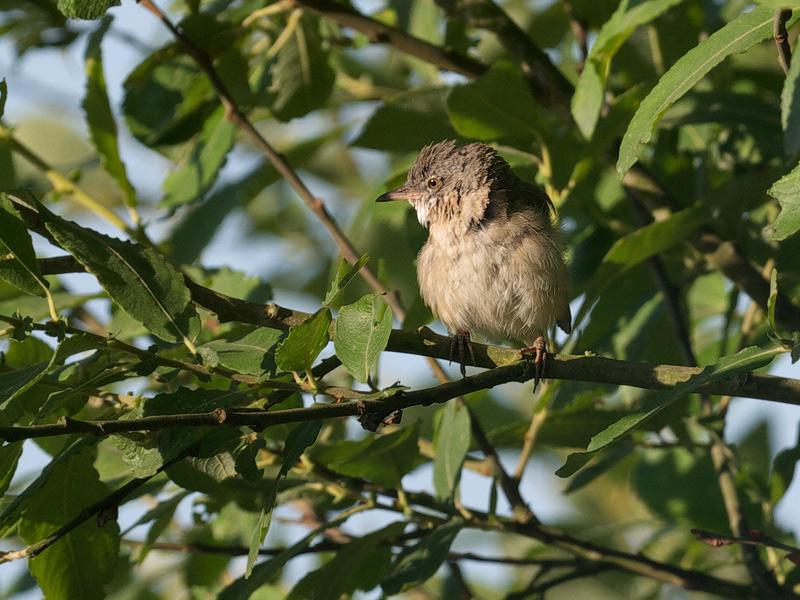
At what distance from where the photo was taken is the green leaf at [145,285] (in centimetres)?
269

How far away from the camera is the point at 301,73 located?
14.8 feet

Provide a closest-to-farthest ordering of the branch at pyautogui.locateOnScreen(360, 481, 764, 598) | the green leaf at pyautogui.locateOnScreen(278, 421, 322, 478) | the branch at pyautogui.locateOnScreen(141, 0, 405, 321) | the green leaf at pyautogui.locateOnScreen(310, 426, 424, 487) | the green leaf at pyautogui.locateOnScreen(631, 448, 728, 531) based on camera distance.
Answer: the green leaf at pyautogui.locateOnScreen(278, 421, 322, 478), the green leaf at pyautogui.locateOnScreen(310, 426, 424, 487), the branch at pyautogui.locateOnScreen(360, 481, 764, 598), the branch at pyautogui.locateOnScreen(141, 0, 405, 321), the green leaf at pyautogui.locateOnScreen(631, 448, 728, 531)

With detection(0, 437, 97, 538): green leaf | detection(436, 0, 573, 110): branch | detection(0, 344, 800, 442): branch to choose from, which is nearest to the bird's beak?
detection(436, 0, 573, 110): branch

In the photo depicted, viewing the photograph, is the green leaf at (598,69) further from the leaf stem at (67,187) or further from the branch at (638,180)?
the leaf stem at (67,187)

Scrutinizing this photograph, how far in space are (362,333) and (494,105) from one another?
5.05 ft

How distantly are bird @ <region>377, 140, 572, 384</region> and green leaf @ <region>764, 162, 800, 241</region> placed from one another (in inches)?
76.1

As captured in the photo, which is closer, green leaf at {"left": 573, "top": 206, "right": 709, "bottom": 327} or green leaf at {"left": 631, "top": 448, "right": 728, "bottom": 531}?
green leaf at {"left": 573, "top": 206, "right": 709, "bottom": 327}

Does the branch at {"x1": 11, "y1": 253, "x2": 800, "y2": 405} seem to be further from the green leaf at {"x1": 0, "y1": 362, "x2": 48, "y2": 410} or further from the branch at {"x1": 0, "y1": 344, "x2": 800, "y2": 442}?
the green leaf at {"x1": 0, "y1": 362, "x2": 48, "y2": 410}

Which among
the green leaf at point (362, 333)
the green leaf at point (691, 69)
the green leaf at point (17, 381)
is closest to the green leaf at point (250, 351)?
the green leaf at point (362, 333)

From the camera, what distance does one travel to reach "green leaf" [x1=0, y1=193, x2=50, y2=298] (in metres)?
2.57

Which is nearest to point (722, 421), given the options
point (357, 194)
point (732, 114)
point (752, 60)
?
point (732, 114)

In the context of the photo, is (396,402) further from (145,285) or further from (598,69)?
(598,69)

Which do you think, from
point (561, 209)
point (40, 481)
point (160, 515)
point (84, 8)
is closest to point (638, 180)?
point (561, 209)

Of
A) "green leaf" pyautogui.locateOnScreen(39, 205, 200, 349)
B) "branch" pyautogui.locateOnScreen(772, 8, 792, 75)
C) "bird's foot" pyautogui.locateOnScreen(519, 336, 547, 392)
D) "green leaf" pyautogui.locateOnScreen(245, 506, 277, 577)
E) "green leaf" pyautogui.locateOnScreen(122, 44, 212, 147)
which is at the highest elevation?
"green leaf" pyautogui.locateOnScreen(122, 44, 212, 147)
